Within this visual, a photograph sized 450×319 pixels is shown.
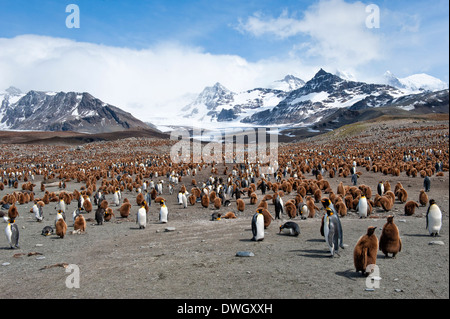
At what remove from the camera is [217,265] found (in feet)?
20.7

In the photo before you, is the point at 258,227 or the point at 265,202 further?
the point at 265,202

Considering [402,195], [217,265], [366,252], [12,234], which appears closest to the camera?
[366,252]

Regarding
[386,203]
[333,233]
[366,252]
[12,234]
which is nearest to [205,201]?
[386,203]

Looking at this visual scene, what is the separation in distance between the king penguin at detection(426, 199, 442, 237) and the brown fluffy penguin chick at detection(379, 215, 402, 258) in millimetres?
2148

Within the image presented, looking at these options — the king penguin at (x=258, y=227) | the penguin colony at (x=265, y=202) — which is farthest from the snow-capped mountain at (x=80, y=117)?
the king penguin at (x=258, y=227)

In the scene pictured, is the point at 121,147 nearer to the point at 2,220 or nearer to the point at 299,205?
the point at 2,220

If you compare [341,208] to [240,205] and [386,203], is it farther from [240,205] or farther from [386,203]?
[240,205]

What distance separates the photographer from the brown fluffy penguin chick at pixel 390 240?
5.82 metres

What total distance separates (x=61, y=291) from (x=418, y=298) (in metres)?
5.36

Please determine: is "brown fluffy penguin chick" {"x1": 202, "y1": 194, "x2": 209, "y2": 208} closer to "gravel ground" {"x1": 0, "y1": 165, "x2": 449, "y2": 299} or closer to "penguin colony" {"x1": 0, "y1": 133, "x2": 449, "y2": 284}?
"penguin colony" {"x1": 0, "y1": 133, "x2": 449, "y2": 284}

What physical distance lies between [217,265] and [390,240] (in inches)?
125

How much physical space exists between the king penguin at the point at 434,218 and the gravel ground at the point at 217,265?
0.69 feet

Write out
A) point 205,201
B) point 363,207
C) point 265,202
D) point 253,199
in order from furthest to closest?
point 205,201, point 253,199, point 265,202, point 363,207

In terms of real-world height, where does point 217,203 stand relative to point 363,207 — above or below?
below
